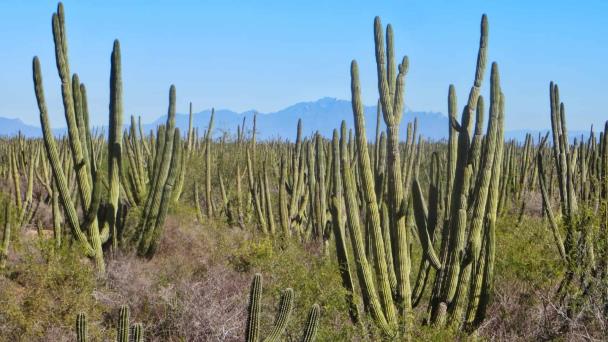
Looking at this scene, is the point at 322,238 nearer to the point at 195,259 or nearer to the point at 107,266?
the point at 195,259

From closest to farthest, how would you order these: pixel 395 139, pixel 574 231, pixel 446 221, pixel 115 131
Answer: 1. pixel 395 139
2. pixel 446 221
3. pixel 574 231
4. pixel 115 131

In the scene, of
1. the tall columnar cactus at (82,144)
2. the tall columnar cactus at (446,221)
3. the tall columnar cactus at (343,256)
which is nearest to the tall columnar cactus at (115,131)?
the tall columnar cactus at (82,144)

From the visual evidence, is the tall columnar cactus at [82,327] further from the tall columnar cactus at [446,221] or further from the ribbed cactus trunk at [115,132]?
the ribbed cactus trunk at [115,132]

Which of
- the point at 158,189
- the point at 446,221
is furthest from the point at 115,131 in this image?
the point at 446,221

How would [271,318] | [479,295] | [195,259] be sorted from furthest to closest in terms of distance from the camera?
1. [195,259]
2. [271,318]
3. [479,295]

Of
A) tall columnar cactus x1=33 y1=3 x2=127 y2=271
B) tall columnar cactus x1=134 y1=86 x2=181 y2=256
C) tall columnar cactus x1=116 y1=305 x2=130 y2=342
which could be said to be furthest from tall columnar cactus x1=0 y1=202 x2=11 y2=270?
tall columnar cactus x1=116 y1=305 x2=130 y2=342

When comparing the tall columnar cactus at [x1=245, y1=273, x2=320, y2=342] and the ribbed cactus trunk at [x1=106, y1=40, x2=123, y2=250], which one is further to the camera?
the ribbed cactus trunk at [x1=106, y1=40, x2=123, y2=250]

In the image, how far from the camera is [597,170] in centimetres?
1128

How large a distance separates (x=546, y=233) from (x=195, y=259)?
5.32 m

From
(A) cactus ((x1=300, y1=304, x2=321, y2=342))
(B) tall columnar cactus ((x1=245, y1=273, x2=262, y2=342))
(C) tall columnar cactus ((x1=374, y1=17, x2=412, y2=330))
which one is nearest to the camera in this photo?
(B) tall columnar cactus ((x1=245, y1=273, x2=262, y2=342))

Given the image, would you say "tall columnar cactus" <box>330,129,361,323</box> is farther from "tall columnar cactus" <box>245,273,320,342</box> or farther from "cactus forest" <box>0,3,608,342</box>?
"tall columnar cactus" <box>245,273,320,342</box>

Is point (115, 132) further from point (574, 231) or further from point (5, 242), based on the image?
point (574, 231)

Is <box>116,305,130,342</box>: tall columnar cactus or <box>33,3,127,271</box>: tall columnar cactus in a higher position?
<box>33,3,127,271</box>: tall columnar cactus

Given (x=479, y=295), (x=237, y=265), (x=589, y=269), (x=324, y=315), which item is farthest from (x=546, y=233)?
(x=237, y=265)
